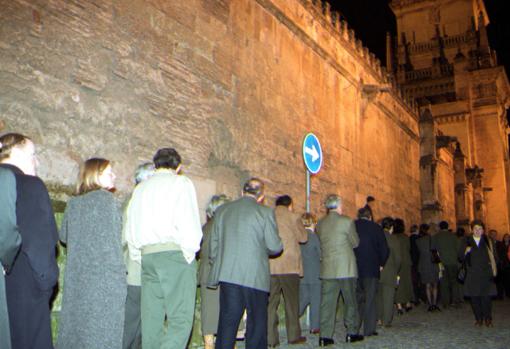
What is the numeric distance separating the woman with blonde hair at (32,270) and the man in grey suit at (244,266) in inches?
70.5

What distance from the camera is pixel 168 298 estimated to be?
4.22 meters

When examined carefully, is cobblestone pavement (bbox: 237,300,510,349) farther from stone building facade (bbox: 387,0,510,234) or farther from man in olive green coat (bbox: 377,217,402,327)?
stone building facade (bbox: 387,0,510,234)

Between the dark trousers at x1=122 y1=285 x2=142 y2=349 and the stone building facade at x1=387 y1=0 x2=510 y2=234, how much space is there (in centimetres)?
1721

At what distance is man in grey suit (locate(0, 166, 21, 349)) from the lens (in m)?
3.21

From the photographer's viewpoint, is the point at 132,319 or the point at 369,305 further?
the point at 369,305

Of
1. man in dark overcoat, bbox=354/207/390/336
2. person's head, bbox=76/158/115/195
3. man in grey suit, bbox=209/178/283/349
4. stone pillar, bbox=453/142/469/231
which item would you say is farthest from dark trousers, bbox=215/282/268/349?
stone pillar, bbox=453/142/469/231

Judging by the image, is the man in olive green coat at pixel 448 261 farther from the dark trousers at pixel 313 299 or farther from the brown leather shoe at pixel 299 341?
the brown leather shoe at pixel 299 341

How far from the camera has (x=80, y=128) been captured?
562 centimetres

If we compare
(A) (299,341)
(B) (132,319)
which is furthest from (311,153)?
(B) (132,319)

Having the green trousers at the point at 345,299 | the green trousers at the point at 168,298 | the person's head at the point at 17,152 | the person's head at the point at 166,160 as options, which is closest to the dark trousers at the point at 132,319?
the green trousers at the point at 168,298

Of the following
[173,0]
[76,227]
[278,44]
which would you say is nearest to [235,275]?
[76,227]

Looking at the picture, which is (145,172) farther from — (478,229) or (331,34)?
(331,34)

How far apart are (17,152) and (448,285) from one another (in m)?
11.1

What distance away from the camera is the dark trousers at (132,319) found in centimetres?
482
